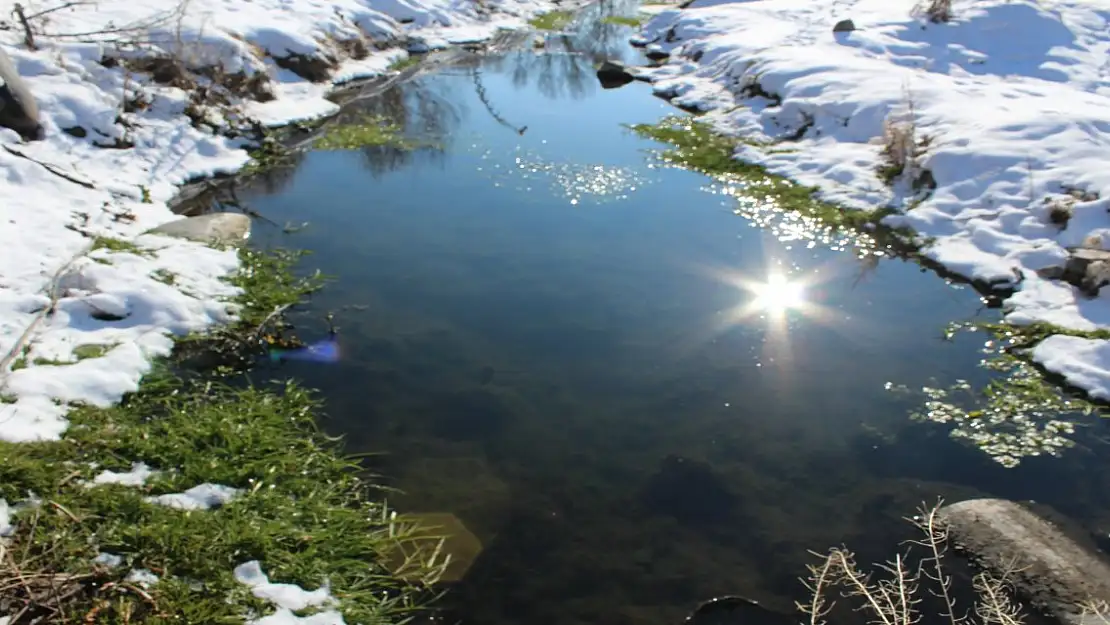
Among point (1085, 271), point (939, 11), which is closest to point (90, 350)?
point (1085, 271)

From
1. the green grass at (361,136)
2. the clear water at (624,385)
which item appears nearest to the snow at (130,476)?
the clear water at (624,385)

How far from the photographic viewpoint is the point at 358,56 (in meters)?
20.6

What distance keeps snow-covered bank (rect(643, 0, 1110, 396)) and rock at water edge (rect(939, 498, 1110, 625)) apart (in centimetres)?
257

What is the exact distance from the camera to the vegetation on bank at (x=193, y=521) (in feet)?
15.6

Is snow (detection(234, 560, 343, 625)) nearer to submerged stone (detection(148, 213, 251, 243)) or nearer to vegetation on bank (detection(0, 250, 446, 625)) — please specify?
vegetation on bank (detection(0, 250, 446, 625))

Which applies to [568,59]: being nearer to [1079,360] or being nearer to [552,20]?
[552,20]

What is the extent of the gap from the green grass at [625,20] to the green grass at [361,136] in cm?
1609

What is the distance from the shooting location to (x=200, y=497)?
19.0 ft

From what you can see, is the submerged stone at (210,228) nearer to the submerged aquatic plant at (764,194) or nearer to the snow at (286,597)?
the snow at (286,597)

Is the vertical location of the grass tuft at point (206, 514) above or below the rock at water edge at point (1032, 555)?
above

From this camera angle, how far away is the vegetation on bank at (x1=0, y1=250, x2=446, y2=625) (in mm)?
4746

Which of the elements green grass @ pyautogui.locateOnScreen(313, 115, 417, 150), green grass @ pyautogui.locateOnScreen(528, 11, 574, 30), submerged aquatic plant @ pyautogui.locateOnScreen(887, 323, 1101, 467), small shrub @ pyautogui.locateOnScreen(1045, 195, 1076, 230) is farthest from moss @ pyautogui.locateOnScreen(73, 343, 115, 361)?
green grass @ pyautogui.locateOnScreen(528, 11, 574, 30)

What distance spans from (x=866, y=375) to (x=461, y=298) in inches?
185

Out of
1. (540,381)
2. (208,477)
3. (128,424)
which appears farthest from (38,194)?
(540,381)
